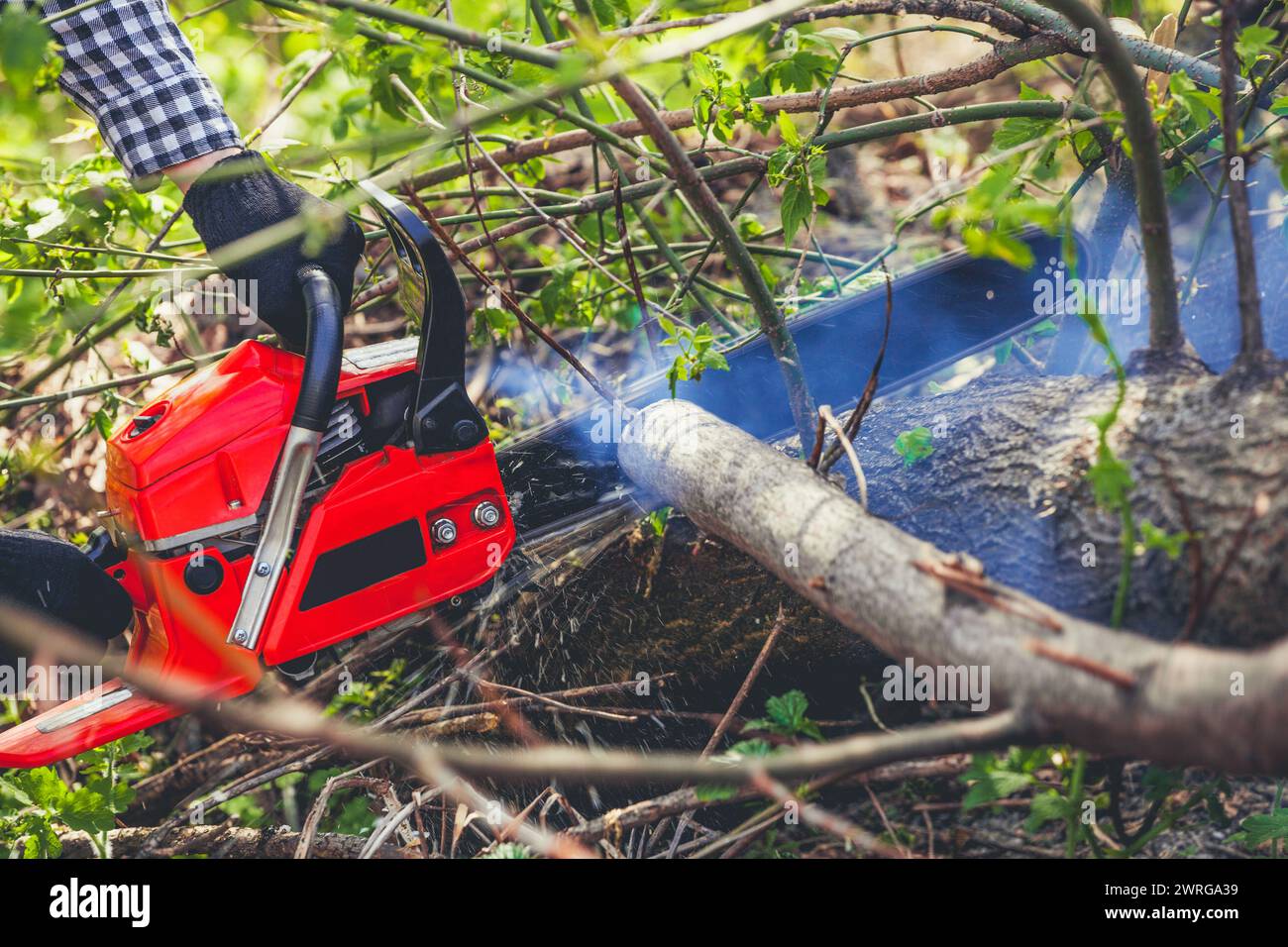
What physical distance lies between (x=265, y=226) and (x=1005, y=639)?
161cm

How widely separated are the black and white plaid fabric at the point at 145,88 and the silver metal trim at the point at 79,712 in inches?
43.1

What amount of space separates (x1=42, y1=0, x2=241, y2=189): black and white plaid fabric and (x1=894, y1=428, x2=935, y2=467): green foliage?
1.57 meters

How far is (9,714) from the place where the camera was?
2.64m

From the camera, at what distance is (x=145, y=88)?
2023 mm

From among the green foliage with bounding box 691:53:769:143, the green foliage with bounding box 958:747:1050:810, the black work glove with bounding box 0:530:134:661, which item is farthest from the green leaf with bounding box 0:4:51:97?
the green foliage with bounding box 958:747:1050:810

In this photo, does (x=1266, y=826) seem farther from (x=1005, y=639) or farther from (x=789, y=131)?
(x=789, y=131)

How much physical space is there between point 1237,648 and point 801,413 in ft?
3.21

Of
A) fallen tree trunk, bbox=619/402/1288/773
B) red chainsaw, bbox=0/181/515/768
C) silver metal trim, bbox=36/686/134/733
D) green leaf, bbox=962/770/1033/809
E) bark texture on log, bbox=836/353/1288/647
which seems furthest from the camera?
silver metal trim, bbox=36/686/134/733

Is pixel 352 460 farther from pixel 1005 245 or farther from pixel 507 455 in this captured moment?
pixel 1005 245

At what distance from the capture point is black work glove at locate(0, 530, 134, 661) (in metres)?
1.92

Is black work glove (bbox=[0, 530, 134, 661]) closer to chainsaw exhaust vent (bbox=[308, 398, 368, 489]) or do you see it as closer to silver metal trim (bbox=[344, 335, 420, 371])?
chainsaw exhaust vent (bbox=[308, 398, 368, 489])

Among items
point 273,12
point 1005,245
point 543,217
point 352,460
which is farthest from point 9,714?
point 1005,245
